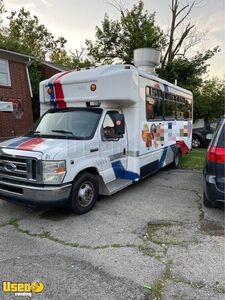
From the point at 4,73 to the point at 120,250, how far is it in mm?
13275

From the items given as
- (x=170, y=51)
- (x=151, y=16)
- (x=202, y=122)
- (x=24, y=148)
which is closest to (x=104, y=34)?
(x=151, y=16)

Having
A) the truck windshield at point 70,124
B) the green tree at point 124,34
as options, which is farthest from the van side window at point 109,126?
the green tree at point 124,34

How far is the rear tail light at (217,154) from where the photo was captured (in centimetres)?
443

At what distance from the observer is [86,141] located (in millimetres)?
5137

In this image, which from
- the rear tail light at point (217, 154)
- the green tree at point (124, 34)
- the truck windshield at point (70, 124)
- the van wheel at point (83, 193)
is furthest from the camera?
the green tree at point (124, 34)

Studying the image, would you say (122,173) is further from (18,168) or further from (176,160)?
(176,160)

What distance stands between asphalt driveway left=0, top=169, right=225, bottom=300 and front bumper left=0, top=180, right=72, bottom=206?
0.45m

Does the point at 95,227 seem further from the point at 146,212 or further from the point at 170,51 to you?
the point at 170,51

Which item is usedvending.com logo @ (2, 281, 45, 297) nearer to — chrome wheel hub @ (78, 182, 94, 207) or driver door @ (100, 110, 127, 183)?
chrome wheel hub @ (78, 182, 94, 207)

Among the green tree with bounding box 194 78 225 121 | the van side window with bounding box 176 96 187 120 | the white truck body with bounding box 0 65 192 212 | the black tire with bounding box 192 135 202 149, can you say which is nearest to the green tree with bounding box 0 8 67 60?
the green tree with bounding box 194 78 225 121

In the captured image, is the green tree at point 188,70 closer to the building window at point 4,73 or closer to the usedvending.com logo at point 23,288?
the building window at point 4,73

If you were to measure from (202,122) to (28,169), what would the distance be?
1180 inches

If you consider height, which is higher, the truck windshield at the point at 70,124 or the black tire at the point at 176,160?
the truck windshield at the point at 70,124

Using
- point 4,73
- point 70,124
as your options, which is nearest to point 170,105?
point 70,124
